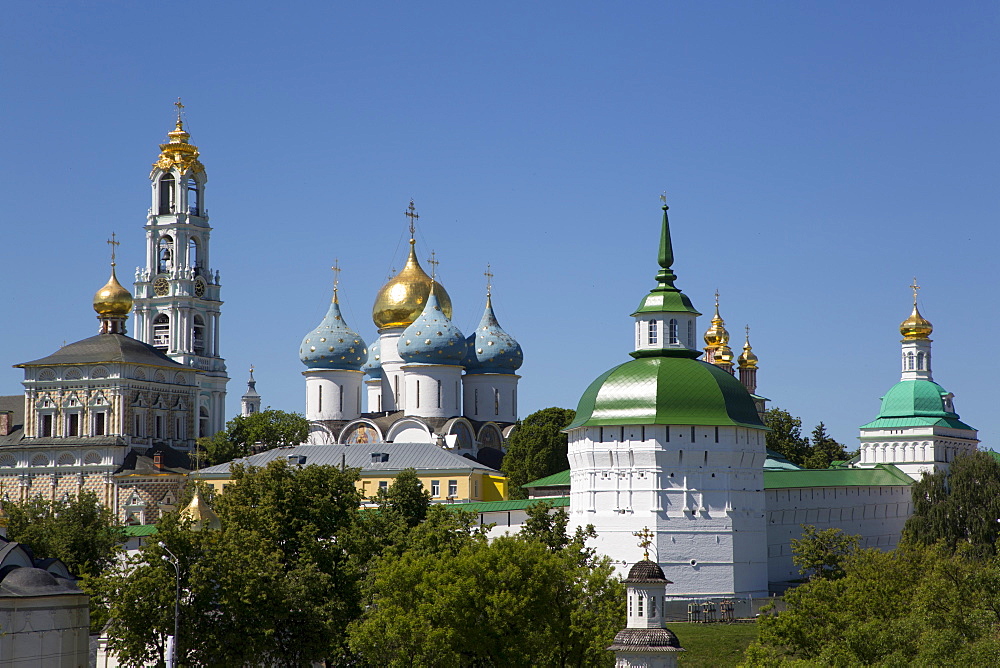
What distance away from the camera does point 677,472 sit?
50.3 metres

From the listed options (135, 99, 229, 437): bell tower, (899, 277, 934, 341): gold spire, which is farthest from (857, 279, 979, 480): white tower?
(135, 99, 229, 437): bell tower

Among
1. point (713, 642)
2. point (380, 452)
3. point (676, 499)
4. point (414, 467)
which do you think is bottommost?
point (713, 642)

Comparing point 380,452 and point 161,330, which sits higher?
point 161,330

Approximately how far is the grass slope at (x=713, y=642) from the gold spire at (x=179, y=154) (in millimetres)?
50426

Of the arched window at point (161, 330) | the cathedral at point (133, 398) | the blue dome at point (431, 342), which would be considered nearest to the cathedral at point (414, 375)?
the blue dome at point (431, 342)

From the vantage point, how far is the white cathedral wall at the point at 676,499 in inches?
1977

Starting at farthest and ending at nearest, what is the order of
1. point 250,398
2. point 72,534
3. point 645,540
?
point 250,398, point 72,534, point 645,540

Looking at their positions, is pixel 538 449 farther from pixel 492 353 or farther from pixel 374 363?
pixel 374 363

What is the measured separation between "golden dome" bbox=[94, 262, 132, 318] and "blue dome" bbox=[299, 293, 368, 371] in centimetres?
974

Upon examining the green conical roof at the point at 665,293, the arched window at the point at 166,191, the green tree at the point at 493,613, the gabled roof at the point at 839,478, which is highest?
the arched window at the point at 166,191

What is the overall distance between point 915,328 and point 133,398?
36525mm

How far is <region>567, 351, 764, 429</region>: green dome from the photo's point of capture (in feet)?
165

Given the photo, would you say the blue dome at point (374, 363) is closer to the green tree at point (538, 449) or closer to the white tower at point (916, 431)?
the green tree at point (538, 449)

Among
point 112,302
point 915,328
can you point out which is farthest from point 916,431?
point 112,302
